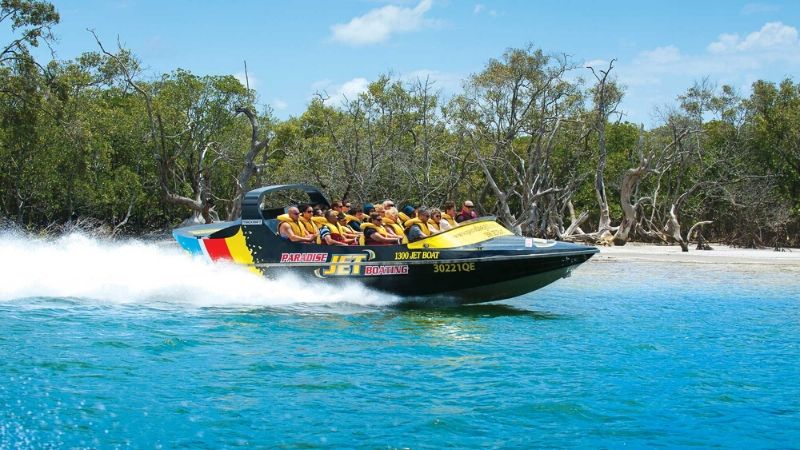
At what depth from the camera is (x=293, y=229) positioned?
13.5 meters

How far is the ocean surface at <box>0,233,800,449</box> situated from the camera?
694cm

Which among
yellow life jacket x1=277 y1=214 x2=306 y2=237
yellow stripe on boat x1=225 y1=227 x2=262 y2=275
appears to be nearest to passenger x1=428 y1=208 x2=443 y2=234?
yellow life jacket x1=277 y1=214 x2=306 y2=237

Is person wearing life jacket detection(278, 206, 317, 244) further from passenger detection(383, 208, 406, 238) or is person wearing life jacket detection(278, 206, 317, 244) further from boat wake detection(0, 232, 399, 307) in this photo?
passenger detection(383, 208, 406, 238)

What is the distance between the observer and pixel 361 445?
6.54 metres

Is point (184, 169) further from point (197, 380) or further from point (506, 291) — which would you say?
point (197, 380)

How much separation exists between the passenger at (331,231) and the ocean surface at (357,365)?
840 mm

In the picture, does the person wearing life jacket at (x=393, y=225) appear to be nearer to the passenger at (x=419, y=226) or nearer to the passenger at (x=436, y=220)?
the passenger at (x=419, y=226)

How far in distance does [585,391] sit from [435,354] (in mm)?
2183

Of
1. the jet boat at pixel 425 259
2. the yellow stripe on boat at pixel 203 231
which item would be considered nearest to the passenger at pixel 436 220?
the jet boat at pixel 425 259

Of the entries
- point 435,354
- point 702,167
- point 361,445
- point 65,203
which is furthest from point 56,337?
point 702,167

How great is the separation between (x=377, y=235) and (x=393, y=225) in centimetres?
48

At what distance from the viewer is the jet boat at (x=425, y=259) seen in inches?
501

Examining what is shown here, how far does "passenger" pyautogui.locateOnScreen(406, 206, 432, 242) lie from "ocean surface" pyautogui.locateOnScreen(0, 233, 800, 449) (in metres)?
1.15

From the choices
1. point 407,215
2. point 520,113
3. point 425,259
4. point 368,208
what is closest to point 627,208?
point 520,113
